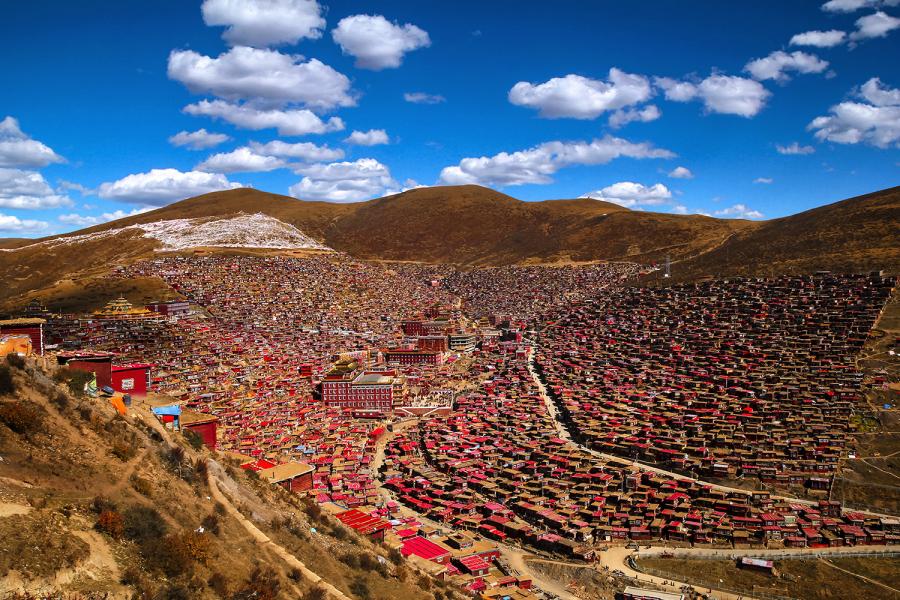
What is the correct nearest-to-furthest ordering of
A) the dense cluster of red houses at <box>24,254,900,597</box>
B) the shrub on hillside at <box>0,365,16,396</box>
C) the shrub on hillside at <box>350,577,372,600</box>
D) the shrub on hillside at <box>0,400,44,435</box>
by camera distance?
the shrub on hillside at <box>0,400,44,435</box>, the shrub on hillside at <box>0,365,16,396</box>, the shrub on hillside at <box>350,577,372,600</box>, the dense cluster of red houses at <box>24,254,900,597</box>

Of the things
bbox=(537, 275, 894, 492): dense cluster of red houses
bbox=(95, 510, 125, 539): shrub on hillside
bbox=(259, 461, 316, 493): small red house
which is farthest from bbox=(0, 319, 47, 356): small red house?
bbox=(537, 275, 894, 492): dense cluster of red houses

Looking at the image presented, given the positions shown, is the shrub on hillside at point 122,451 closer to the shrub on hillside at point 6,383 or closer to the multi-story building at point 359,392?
the shrub on hillside at point 6,383

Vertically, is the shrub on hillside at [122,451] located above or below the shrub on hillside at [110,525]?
above

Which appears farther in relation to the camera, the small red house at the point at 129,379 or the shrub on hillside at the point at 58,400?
the small red house at the point at 129,379

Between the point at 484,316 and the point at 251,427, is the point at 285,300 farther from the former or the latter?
the point at 251,427

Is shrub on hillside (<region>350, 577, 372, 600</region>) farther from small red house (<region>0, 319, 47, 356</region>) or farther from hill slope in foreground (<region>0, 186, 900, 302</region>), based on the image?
hill slope in foreground (<region>0, 186, 900, 302</region>)

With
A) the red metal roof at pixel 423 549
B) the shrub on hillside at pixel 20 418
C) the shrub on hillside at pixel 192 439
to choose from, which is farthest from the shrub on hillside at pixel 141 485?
the red metal roof at pixel 423 549

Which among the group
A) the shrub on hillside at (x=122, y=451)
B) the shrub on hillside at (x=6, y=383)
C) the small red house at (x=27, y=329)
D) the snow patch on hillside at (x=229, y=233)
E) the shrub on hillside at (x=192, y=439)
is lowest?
the shrub on hillside at (x=192, y=439)

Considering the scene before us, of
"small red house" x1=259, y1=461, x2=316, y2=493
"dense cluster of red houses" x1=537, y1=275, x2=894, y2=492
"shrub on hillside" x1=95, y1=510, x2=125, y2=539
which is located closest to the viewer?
"shrub on hillside" x1=95, y1=510, x2=125, y2=539
